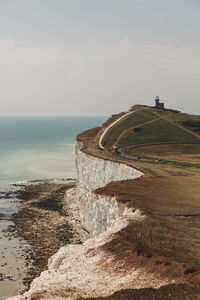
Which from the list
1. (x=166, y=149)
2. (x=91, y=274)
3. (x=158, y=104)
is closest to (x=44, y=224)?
(x=166, y=149)

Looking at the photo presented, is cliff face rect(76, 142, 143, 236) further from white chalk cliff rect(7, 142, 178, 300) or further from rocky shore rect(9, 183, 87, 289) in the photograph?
rocky shore rect(9, 183, 87, 289)

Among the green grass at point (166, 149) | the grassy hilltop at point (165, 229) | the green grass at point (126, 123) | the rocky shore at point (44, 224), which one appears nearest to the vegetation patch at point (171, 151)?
the green grass at point (166, 149)

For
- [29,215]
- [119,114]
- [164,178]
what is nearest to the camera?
[164,178]

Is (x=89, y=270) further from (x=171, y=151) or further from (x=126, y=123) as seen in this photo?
(x=126, y=123)

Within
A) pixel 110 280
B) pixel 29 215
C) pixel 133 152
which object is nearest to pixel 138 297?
pixel 110 280

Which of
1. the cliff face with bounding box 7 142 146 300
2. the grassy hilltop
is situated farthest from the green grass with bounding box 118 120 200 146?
the cliff face with bounding box 7 142 146 300

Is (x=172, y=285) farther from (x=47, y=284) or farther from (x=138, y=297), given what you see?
(x=47, y=284)
